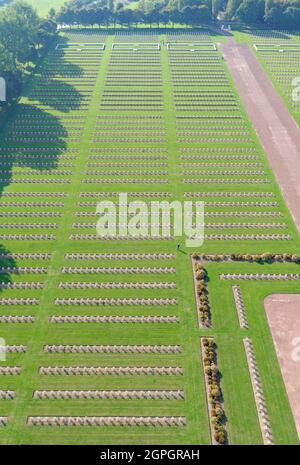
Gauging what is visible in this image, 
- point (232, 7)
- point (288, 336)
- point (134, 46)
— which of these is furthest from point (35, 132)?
point (232, 7)

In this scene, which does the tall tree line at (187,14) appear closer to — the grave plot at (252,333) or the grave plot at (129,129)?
the grave plot at (129,129)

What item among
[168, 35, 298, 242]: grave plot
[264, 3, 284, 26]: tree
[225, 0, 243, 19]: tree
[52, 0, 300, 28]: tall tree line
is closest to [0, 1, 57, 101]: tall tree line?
[52, 0, 300, 28]: tall tree line

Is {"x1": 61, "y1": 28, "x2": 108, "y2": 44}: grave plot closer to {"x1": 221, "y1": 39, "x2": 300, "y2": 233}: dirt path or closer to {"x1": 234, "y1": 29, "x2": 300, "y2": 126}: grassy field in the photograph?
{"x1": 221, "y1": 39, "x2": 300, "y2": 233}: dirt path

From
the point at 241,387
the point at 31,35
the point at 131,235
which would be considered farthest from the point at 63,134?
the point at 241,387

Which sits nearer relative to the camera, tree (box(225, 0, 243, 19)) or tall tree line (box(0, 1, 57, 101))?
tall tree line (box(0, 1, 57, 101))

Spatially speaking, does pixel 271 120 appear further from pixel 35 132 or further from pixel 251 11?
pixel 251 11
